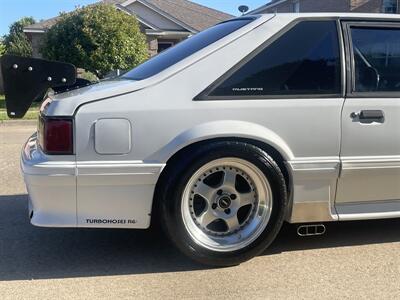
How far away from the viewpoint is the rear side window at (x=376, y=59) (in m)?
4.14

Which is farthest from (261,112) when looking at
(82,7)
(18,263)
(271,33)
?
(82,7)

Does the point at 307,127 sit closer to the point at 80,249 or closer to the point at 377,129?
the point at 377,129

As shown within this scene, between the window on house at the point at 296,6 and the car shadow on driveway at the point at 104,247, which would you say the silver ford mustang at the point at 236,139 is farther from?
the window on house at the point at 296,6

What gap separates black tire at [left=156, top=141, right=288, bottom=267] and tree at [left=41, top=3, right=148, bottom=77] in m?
16.5

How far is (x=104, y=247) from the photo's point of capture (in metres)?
4.40

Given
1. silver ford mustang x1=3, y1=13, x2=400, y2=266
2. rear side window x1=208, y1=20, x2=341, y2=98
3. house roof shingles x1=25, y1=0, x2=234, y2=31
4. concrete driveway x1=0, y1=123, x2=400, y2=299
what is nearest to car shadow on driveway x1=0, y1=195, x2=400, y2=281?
concrete driveway x1=0, y1=123, x2=400, y2=299

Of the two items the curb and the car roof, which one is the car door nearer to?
the car roof

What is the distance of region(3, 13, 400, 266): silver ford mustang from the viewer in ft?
12.2

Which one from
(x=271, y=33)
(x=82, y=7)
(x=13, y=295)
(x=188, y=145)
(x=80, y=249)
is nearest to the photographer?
(x=13, y=295)

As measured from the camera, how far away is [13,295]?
3.56 meters

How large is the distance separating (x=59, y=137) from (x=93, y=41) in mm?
16550

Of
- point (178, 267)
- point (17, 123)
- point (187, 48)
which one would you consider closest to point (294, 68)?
point (187, 48)

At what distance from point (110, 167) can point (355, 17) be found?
2.15 meters

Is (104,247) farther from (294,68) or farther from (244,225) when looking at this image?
(294,68)
